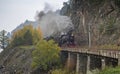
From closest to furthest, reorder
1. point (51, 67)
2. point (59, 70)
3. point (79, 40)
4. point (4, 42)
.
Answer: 1. point (59, 70)
2. point (51, 67)
3. point (79, 40)
4. point (4, 42)

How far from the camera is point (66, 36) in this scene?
103562mm

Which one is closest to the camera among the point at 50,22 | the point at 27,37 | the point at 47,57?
the point at 47,57

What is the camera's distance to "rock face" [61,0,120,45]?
74688mm

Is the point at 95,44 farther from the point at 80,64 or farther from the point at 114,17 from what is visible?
the point at 80,64

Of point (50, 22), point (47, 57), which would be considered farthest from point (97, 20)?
point (50, 22)

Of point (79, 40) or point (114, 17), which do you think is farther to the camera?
point (79, 40)

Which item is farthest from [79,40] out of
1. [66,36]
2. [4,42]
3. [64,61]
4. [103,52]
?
[4,42]

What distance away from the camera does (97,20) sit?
83688 mm

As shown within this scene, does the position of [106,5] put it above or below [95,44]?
above

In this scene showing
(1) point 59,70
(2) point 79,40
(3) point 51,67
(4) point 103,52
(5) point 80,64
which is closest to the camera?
(4) point 103,52

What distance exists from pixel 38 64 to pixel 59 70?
8.46 m

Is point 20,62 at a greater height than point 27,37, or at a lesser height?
lesser

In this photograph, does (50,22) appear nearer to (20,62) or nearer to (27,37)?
(27,37)

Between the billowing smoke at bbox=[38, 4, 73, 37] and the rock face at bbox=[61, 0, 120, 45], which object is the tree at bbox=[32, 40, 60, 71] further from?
the billowing smoke at bbox=[38, 4, 73, 37]
